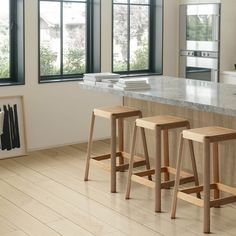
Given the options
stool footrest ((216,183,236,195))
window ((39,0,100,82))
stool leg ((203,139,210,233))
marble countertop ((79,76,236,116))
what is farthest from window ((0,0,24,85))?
stool leg ((203,139,210,233))

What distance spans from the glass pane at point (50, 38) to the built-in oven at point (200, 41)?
1787 mm

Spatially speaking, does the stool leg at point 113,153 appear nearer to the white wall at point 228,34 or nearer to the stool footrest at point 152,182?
the stool footrest at point 152,182

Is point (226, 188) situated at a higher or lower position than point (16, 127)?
lower

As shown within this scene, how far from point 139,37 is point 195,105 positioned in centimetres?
360

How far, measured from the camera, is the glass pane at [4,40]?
6531mm

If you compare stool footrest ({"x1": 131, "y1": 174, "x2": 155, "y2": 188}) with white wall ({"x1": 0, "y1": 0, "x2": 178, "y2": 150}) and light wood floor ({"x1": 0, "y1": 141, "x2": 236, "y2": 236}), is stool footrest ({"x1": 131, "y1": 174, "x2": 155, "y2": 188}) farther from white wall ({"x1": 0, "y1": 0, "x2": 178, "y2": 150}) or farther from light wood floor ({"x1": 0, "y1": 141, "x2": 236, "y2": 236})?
white wall ({"x1": 0, "y1": 0, "x2": 178, "y2": 150})

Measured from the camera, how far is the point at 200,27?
290 inches

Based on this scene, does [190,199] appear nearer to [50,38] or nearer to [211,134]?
[211,134]

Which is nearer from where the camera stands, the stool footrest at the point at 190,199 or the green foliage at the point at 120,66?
the stool footrest at the point at 190,199

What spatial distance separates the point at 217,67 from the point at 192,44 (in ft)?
1.74

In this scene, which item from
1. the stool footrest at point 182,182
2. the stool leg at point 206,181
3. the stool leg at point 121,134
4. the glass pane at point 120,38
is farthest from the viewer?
the glass pane at point 120,38

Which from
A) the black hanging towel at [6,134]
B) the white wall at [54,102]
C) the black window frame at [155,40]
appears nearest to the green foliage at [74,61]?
the white wall at [54,102]

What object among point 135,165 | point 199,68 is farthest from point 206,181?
point 199,68

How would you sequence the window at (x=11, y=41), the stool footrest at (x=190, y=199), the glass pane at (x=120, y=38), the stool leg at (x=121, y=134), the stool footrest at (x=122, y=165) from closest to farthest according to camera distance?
the stool footrest at (x=190, y=199) < the stool footrest at (x=122, y=165) < the stool leg at (x=121, y=134) < the window at (x=11, y=41) < the glass pane at (x=120, y=38)
